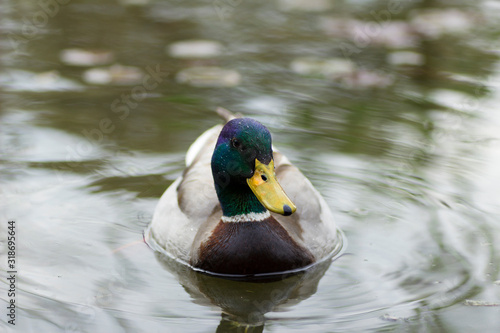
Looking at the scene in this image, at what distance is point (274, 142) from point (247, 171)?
2236 mm

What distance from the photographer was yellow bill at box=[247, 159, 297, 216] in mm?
4859

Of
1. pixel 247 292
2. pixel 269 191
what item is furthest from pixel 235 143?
pixel 247 292

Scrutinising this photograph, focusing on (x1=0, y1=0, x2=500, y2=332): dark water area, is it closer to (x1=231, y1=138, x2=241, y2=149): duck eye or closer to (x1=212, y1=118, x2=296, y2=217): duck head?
(x1=212, y1=118, x2=296, y2=217): duck head

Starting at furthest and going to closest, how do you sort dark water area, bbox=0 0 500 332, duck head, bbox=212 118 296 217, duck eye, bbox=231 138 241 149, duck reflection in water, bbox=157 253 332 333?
duck eye, bbox=231 138 241 149 → duck head, bbox=212 118 296 217 → dark water area, bbox=0 0 500 332 → duck reflection in water, bbox=157 253 332 333

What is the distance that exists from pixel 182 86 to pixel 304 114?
151 cm

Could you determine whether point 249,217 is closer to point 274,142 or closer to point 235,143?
point 235,143

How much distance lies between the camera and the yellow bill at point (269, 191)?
4.86m

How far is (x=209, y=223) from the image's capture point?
5.51m

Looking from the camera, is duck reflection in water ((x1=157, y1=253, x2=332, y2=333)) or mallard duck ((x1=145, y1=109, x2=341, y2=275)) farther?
mallard duck ((x1=145, y1=109, x2=341, y2=275))

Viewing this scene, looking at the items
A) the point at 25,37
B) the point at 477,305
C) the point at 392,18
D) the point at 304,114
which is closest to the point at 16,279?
the point at 477,305

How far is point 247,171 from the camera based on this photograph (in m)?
5.10

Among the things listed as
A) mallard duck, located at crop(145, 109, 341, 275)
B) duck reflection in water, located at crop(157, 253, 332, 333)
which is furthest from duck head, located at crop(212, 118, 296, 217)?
duck reflection in water, located at crop(157, 253, 332, 333)

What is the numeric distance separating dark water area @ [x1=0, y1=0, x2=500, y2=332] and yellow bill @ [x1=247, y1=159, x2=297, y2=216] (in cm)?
58

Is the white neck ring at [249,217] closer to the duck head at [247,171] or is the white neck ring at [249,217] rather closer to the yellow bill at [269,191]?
the duck head at [247,171]
